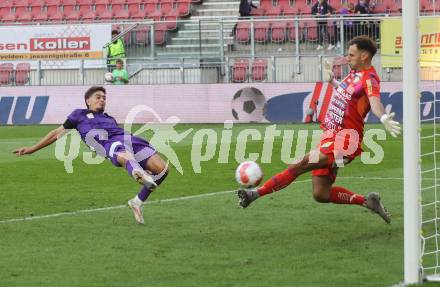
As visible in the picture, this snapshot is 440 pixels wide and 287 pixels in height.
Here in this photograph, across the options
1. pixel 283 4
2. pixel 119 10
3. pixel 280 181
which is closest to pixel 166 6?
pixel 119 10

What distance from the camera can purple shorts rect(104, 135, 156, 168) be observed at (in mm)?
11867

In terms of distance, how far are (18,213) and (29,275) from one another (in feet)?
13.2

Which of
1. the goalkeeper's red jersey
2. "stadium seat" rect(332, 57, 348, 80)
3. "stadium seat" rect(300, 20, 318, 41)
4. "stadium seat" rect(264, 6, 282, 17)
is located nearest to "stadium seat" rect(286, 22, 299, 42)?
"stadium seat" rect(300, 20, 318, 41)

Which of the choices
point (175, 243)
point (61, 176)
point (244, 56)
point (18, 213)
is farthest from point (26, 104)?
point (175, 243)

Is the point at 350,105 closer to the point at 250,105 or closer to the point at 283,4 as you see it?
the point at 250,105

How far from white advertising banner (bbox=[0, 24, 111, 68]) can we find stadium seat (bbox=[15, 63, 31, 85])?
0.24 metres

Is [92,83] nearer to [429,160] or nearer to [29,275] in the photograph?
[429,160]

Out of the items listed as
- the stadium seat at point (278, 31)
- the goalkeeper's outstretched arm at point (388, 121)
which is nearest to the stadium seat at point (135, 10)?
the stadium seat at point (278, 31)

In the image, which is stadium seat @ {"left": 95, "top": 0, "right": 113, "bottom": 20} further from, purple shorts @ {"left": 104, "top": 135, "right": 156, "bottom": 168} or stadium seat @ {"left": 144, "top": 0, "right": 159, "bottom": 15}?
purple shorts @ {"left": 104, "top": 135, "right": 156, "bottom": 168}

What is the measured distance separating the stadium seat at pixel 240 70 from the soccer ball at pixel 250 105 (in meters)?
0.50

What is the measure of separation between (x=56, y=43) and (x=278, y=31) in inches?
265

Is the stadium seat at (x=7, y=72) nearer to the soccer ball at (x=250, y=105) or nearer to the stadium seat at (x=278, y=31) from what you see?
the soccer ball at (x=250, y=105)

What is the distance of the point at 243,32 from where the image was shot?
99.3ft

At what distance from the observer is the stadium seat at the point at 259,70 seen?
28.8m
